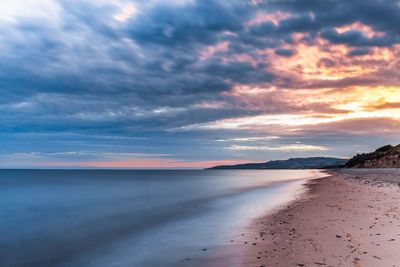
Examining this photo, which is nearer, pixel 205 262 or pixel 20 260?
pixel 205 262

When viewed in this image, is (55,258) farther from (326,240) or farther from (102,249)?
(326,240)

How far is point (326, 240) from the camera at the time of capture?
11094 millimetres

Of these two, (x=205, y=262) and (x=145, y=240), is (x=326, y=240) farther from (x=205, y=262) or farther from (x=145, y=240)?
(x=145, y=240)

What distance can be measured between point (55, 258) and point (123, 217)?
12031 millimetres

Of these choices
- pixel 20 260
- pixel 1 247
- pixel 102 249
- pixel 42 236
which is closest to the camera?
pixel 20 260

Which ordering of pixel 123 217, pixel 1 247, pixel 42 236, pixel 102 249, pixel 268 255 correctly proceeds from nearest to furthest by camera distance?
pixel 268 255 → pixel 102 249 → pixel 1 247 → pixel 42 236 → pixel 123 217

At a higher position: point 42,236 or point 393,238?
point 393,238

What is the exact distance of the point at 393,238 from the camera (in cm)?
1032

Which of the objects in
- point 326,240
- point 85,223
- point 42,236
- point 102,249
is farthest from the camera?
point 85,223

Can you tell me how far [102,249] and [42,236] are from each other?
5.70 m

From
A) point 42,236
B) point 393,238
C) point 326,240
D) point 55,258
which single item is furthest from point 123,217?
point 393,238

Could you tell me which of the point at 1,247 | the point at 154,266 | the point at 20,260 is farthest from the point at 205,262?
the point at 1,247

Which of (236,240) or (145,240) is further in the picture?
(145,240)

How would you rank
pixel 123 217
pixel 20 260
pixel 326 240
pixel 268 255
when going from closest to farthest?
pixel 268 255, pixel 326 240, pixel 20 260, pixel 123 217
